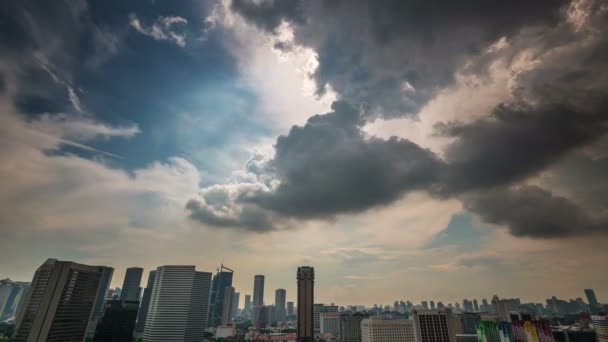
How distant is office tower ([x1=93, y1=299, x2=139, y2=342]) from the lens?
14612 cm

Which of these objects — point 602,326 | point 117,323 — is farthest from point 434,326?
point 117,323

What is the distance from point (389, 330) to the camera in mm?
141250

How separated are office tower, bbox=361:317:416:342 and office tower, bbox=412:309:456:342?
141ft

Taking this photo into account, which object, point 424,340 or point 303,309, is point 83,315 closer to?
point 303,309

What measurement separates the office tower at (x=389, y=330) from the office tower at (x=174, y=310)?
120 metres

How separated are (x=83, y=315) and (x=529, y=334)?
16456 cm

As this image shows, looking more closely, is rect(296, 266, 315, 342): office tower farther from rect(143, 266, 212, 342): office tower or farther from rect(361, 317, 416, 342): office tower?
rect(143, 266, 212, 342): office tower

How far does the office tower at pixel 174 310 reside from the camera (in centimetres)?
17988

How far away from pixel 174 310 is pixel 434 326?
160m

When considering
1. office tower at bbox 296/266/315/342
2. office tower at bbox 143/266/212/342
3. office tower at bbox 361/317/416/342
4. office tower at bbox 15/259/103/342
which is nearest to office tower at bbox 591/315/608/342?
office tower at bbox 361/317/416/342

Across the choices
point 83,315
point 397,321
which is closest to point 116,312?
point 83,315

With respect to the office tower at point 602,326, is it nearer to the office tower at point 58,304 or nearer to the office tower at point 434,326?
the office tower at point 434,326

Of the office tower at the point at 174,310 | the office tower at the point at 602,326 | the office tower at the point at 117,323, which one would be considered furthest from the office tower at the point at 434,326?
the office tower at the point at 174,310

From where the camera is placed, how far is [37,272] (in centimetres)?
11975
